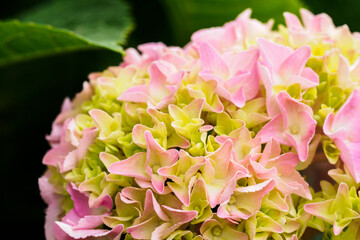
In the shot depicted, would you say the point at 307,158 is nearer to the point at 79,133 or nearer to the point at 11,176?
the point at 79,133

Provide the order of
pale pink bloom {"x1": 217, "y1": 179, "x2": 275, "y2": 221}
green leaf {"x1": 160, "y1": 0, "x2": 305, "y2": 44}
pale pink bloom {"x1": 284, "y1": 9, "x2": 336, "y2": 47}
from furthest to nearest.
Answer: green leaf {"x1": 160, "y1": 0, "x2": 305, "y2": 44}, pale pink bloom {"x1": 284, "y1": 9, "x2": 336, "y2": 47}, pale pink bloom {"x1": 217, "y1": 179, "x2": 275, "y2": 221}

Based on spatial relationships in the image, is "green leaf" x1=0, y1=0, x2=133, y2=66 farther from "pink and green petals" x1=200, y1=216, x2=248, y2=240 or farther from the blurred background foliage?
"pink and green petals" x1=200, y1=216, x2=248, y2=240

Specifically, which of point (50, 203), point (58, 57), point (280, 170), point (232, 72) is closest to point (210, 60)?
point (232, 72)

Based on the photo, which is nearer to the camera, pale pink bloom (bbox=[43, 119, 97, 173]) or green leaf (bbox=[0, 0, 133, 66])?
pale pink bloom (bbox=[43, 119, 97, 173])

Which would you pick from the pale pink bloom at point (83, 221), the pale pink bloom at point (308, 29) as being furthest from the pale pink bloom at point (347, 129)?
the pale pink bloom at point (83, 221)

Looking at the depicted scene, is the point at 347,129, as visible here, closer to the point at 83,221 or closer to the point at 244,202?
the point at 244,202

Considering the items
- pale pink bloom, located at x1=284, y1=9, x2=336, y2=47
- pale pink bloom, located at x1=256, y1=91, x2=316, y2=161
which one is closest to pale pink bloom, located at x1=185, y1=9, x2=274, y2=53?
pale pink bloom, located at x1=284, y1=9, x2=336, y2=47

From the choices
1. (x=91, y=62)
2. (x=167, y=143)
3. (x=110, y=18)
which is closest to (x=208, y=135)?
(x=167, y=143)
